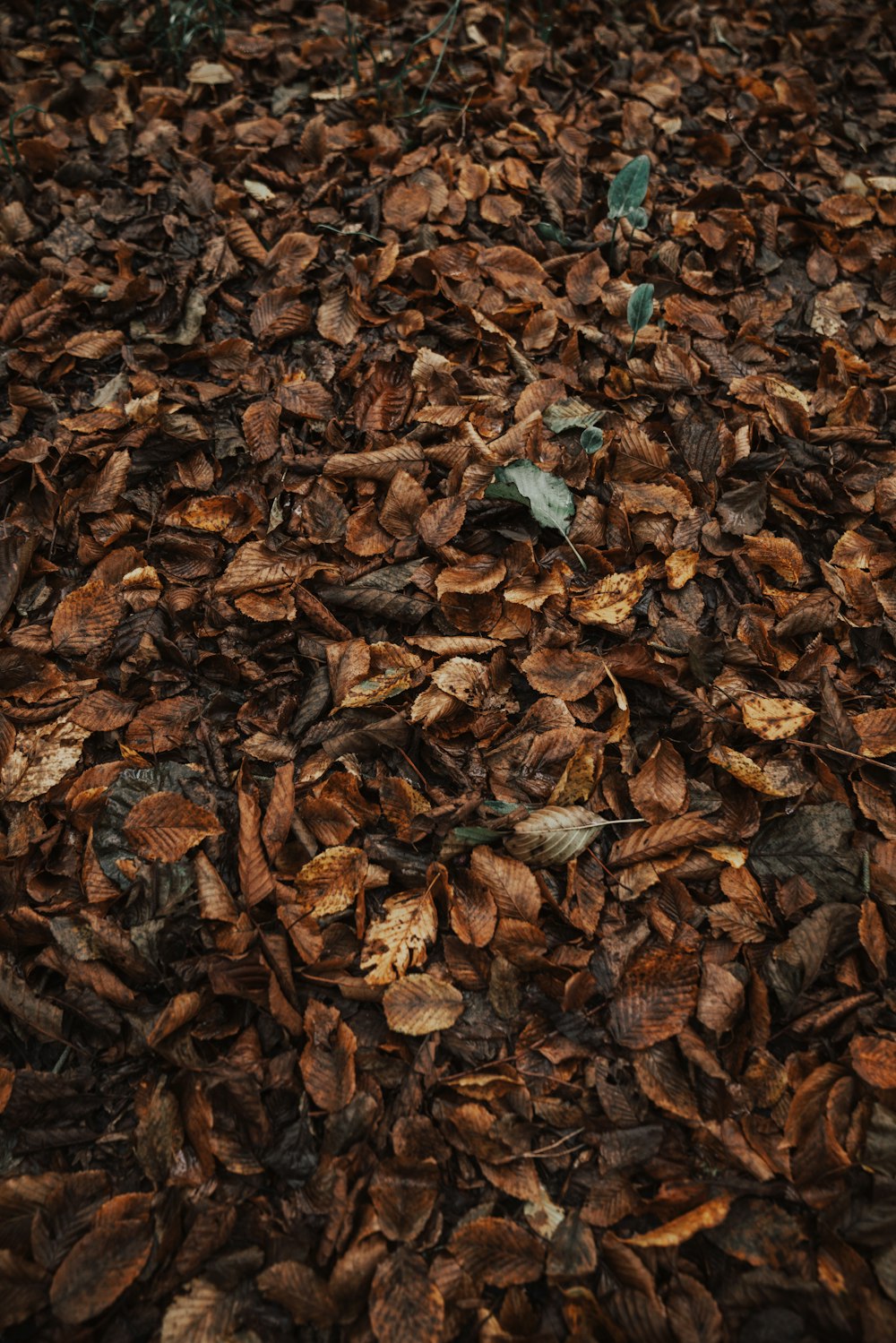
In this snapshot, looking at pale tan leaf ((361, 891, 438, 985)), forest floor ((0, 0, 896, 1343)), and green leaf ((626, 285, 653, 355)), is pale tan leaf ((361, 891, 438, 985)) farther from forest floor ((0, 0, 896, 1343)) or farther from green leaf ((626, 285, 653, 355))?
green leaf ((626, 285, 653, 355))

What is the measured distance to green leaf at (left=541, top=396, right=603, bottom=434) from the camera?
2021mm

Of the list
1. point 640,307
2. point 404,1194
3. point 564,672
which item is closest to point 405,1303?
point 404,1194

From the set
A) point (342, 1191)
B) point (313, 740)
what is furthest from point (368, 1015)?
point (313, 740)

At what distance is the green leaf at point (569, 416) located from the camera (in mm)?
2021

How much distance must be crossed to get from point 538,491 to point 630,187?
3.41 feet

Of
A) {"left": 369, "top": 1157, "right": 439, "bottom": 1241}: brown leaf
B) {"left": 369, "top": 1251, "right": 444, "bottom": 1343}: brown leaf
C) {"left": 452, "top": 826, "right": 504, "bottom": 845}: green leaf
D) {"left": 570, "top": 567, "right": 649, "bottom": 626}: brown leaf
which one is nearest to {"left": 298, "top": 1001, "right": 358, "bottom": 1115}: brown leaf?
{"left": 369, "top": 1157, "right": 439, "bottom": 1241}: brown leaf

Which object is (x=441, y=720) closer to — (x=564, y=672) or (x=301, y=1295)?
(x=564, y=672)

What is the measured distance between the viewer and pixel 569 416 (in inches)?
80.1

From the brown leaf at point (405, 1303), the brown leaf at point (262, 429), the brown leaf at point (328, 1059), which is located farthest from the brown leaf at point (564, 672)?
the brown leaf at point (405, 1303)

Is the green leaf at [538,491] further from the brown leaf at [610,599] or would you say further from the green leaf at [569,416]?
the green leaf at [569,416]

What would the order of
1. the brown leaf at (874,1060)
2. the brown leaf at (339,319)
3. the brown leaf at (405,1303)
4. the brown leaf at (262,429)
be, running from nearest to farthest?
the brown leaf at (405,1303) < the brown leaf at (874,1060) < the brown leaf at (262,429) < the brown leaf at (339,319)

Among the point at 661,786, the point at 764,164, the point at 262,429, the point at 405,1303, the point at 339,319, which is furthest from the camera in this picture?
the point at 764,164

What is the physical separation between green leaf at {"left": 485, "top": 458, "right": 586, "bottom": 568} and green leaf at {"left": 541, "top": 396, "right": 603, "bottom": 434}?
0.90 ft

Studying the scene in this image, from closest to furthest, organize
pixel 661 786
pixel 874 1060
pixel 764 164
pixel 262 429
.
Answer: pixel 874 1060 < pixel 661 786 < pixel 262 429 < pixel 764 164
